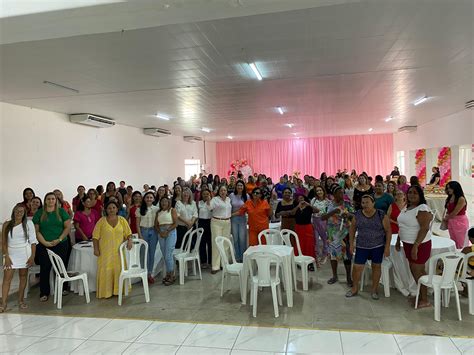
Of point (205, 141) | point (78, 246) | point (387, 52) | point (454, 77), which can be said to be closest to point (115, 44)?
point (78, 246)

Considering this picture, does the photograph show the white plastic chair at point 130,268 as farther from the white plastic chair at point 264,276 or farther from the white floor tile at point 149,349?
the white plastic chair at point 264,276

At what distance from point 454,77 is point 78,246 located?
6702mm

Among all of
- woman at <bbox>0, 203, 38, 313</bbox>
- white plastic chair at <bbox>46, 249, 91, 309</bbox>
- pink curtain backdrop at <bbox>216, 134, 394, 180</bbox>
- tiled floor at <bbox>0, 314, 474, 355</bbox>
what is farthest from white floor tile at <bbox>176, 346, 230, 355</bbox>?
pink curtain backdrop at <bbox>216, 134, 394, 180</bbox>

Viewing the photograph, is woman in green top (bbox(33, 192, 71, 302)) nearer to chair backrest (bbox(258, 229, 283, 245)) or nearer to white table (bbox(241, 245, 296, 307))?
white table (bbox(241, 245, 296, 307))

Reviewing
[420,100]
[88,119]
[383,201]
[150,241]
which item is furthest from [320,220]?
[88,119]

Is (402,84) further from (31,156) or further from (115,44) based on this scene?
(31,156)

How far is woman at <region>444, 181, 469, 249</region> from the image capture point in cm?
460

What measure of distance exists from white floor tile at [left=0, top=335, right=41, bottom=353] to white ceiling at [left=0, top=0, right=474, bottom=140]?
2.85 m

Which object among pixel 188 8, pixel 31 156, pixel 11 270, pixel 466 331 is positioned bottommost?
pixel 466 331

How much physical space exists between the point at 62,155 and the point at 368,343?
25.6 ft

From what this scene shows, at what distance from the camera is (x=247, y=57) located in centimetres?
458

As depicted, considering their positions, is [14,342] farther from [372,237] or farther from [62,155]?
[62,155]

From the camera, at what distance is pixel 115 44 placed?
156 inches

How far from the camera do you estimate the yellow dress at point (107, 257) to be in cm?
429
